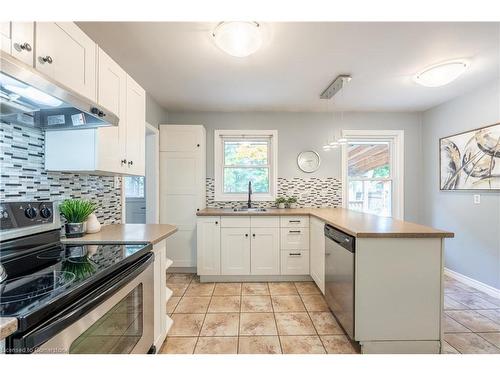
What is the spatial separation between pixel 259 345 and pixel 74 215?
1.56 m

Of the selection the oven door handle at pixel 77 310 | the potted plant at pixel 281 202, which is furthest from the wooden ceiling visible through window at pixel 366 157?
the oven door handle at pixel 77 310

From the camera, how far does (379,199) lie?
375 cm

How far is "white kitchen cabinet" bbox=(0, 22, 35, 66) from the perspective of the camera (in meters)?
0.91

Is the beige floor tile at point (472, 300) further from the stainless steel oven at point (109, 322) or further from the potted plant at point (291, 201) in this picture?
the stainless steel oven at point (109, 322)

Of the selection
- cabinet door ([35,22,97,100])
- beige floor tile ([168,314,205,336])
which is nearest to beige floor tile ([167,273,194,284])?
beige floor tile ([168,314,205,336])

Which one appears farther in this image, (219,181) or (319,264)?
(219,181)

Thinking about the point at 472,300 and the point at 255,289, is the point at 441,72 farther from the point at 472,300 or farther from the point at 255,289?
the point at 255,289

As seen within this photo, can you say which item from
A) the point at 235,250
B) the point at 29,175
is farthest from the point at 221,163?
the point at 29,175

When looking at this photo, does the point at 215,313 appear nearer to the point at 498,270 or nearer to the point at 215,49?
the point at 215,49

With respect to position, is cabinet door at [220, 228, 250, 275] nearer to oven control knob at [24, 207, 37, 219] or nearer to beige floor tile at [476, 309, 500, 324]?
oven control knob at [24, 207, 37, 219]

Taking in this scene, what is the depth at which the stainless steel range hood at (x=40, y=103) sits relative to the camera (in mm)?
793

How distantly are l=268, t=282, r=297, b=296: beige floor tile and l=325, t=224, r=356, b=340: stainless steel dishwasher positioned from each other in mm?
556
